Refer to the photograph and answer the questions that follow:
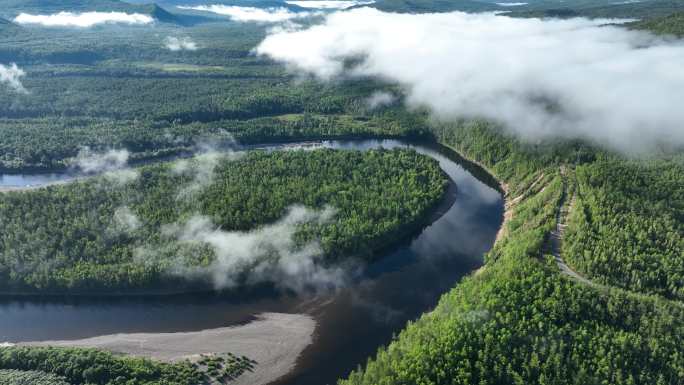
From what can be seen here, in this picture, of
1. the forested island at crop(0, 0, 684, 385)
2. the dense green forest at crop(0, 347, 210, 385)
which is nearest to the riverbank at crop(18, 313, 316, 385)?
the dense green forest at crop(0, 347, 210, 385)

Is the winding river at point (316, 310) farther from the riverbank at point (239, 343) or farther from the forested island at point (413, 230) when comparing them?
the forested island at point (413, 230)

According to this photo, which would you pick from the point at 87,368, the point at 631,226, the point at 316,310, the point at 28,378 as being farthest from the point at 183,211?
the point at 631,226

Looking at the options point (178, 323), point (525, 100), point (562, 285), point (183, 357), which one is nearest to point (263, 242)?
point (178, 323)

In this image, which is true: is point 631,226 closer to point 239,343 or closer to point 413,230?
point 413,230

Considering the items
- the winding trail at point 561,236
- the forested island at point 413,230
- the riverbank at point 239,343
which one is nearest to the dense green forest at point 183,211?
the forested island at point 413,230

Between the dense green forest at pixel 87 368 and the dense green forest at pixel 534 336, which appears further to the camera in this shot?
the dense green forest at pixel 87 368
